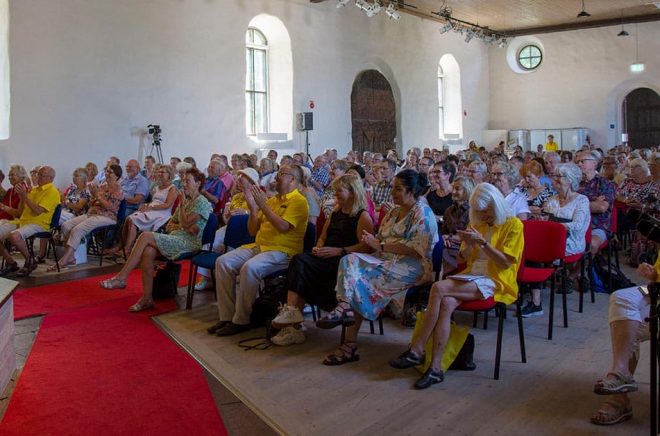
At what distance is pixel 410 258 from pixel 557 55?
685 inches

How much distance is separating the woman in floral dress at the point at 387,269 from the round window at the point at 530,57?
1736 cm

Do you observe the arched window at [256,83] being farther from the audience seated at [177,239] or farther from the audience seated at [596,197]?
the audience seated at [596,197]

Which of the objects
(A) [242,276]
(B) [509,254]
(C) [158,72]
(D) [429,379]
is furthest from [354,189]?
(C) [158,72]

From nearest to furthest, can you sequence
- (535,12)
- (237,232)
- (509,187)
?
(509,187) < (237,232) < (535,12)

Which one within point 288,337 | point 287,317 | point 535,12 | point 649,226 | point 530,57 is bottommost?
point 288,337

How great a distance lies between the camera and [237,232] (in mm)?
5277

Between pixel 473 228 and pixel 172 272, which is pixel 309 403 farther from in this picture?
pixel 172 272

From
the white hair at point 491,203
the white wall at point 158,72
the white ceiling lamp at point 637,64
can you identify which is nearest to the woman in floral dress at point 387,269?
the white hair at point 491,203

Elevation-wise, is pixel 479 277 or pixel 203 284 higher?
pixel 479 277

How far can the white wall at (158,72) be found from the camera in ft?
31.0

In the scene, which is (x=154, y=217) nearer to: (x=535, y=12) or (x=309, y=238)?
(x=309, y=238)

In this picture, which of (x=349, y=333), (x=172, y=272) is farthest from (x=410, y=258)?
(x=172, y=272)

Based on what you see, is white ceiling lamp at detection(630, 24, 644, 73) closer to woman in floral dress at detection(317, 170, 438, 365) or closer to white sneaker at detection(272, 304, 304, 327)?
woman in floral dress at detection(317, 170, 438, 365)

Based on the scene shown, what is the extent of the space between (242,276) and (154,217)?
306cm
